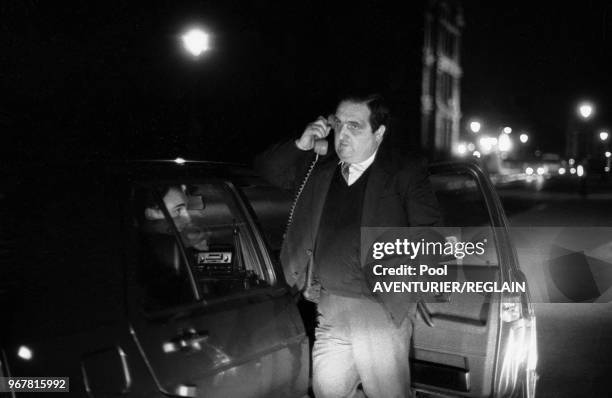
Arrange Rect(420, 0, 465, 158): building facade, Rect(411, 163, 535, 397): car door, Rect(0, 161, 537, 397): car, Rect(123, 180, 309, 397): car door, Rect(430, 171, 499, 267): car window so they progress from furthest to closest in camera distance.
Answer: Rect(420, 0, 465, 158): building facade → Rect(430, 171, 499, 267): car window → Rect(411, 163, 535, 397): car door → Rect(123, 180, 309, 397): car door → Rect(0, 161, 537, 397): car

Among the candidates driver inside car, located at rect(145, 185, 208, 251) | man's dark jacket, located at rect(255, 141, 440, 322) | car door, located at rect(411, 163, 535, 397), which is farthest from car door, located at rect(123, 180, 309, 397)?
car door, located at rect(411, 163, 535, 397)

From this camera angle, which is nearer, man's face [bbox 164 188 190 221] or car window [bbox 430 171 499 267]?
car window [bbox 430 171 499 267]

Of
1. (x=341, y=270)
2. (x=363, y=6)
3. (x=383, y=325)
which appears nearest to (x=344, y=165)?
(x=341, y=270)

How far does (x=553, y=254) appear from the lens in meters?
13.4

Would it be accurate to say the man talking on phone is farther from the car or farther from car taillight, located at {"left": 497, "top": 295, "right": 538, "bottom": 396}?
car taillight, located at {"left": 497, "top": 295, "right": 538, "bottom": 396}

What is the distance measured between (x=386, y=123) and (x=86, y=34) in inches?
837

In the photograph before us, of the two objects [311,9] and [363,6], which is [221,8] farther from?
[363,6]

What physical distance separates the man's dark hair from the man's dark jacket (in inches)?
4.6

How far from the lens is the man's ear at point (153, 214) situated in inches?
111

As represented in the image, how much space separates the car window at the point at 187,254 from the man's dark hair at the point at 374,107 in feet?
2.36

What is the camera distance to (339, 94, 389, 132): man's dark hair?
3.26m

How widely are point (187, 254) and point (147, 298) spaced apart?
0.35 metres

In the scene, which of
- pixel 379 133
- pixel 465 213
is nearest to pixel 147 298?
pixel 379 133

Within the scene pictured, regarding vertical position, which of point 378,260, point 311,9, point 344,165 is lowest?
point 378,260
